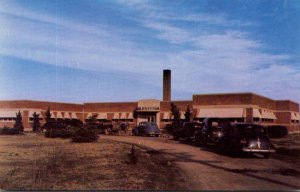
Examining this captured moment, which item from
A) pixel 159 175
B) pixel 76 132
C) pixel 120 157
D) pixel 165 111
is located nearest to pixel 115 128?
pixel 165 111

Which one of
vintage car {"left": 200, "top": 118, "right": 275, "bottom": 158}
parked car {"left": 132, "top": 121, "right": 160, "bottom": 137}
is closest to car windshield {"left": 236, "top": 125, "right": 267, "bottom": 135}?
vintage car {"left": 200, "top": 118, "right": 275, "bottom": 158}

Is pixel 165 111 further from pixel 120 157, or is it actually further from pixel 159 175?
pixel 159 175

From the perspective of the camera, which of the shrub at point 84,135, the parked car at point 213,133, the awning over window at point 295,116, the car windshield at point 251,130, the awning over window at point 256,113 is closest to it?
the car windshield at point 251,130

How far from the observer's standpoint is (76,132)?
29859 millimetres

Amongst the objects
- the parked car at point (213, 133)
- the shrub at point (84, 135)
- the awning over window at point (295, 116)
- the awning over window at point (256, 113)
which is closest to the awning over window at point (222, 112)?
the awning over window at point (256, 113)

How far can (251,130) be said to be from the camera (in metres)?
20.0

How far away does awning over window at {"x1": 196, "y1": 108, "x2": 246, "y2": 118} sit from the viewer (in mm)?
46500

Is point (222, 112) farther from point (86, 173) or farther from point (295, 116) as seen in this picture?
point (86, 173)

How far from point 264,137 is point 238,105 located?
28.1m

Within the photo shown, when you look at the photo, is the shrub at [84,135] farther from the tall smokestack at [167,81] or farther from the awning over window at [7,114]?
the tall smokestack at [167,81]

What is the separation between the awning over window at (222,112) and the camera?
46.5m

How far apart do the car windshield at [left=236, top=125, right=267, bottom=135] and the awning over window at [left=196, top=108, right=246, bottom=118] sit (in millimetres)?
26383

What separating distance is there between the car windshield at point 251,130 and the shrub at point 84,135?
41.7 ft

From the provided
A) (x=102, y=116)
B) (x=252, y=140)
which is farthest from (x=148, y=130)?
(x=102, y=116)
